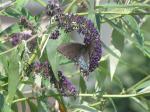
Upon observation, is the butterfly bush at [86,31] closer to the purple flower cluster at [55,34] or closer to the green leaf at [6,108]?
the purple flower cluster at [55,34]

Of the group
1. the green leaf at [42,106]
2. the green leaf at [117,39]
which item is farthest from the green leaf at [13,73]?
the green leaf at [117,39]

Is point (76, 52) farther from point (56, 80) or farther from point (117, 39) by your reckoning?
point (117, 39)

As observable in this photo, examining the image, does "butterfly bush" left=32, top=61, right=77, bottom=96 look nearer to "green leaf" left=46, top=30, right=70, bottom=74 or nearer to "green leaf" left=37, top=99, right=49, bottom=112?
"green leaf" left=46, top=30, right=70, bottom=74

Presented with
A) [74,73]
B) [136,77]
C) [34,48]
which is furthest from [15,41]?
[136,77]

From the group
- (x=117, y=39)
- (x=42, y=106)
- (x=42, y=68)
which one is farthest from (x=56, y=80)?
(x=117, y=39)

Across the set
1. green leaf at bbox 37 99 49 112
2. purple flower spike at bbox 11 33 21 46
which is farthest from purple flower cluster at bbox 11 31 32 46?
green leaf at bbox 37 99 49 112

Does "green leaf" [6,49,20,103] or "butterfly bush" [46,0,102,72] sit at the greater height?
"butterfly bush" [46,0,102,72]
